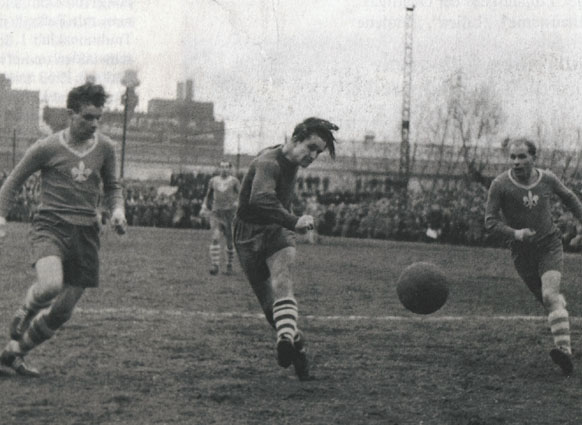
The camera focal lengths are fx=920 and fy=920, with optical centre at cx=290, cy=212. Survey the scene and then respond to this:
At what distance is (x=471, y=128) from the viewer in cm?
4984

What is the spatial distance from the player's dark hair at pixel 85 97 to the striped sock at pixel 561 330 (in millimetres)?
4172

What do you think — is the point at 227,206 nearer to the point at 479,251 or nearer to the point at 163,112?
the point at 479,251

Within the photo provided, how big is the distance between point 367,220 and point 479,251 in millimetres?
8001

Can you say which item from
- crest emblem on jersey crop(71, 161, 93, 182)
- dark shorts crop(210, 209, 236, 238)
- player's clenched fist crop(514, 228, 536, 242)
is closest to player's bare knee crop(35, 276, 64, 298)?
crest emblem on jersey crop(71, 161, 93, 182)

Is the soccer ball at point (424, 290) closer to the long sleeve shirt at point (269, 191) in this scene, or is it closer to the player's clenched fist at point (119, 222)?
the long sleeve shirt at point (269, 191)

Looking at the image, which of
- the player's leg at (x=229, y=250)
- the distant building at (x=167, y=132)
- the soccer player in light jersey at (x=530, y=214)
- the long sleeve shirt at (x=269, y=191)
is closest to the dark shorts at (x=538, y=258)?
the soccer player in light jersey at (x=530, y=214)

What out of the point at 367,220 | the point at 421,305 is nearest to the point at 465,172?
the point at 367,220

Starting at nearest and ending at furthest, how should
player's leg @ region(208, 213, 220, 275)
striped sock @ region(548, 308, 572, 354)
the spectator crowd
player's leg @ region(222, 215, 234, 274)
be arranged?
striped sock @ region(548, 308, 572, 354) < player's leg @ region(208, 213, 220, 275) < player's leg @ region(222, 215, 234, 274) < the spectator crowd

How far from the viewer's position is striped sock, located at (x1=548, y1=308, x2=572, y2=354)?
7.73 m

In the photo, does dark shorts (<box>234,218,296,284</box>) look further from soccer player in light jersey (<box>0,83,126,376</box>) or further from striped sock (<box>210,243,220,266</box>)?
striped sock (<box>210,243,220,266</box>)

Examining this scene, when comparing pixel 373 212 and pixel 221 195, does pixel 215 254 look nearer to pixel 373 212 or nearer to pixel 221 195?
pixel 221 195

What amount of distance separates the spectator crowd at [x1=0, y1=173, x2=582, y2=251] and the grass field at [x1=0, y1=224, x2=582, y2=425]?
57.7ft

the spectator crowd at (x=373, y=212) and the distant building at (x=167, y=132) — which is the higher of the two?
the distant building at (x=167, y=132)

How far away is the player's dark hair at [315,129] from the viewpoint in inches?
286
